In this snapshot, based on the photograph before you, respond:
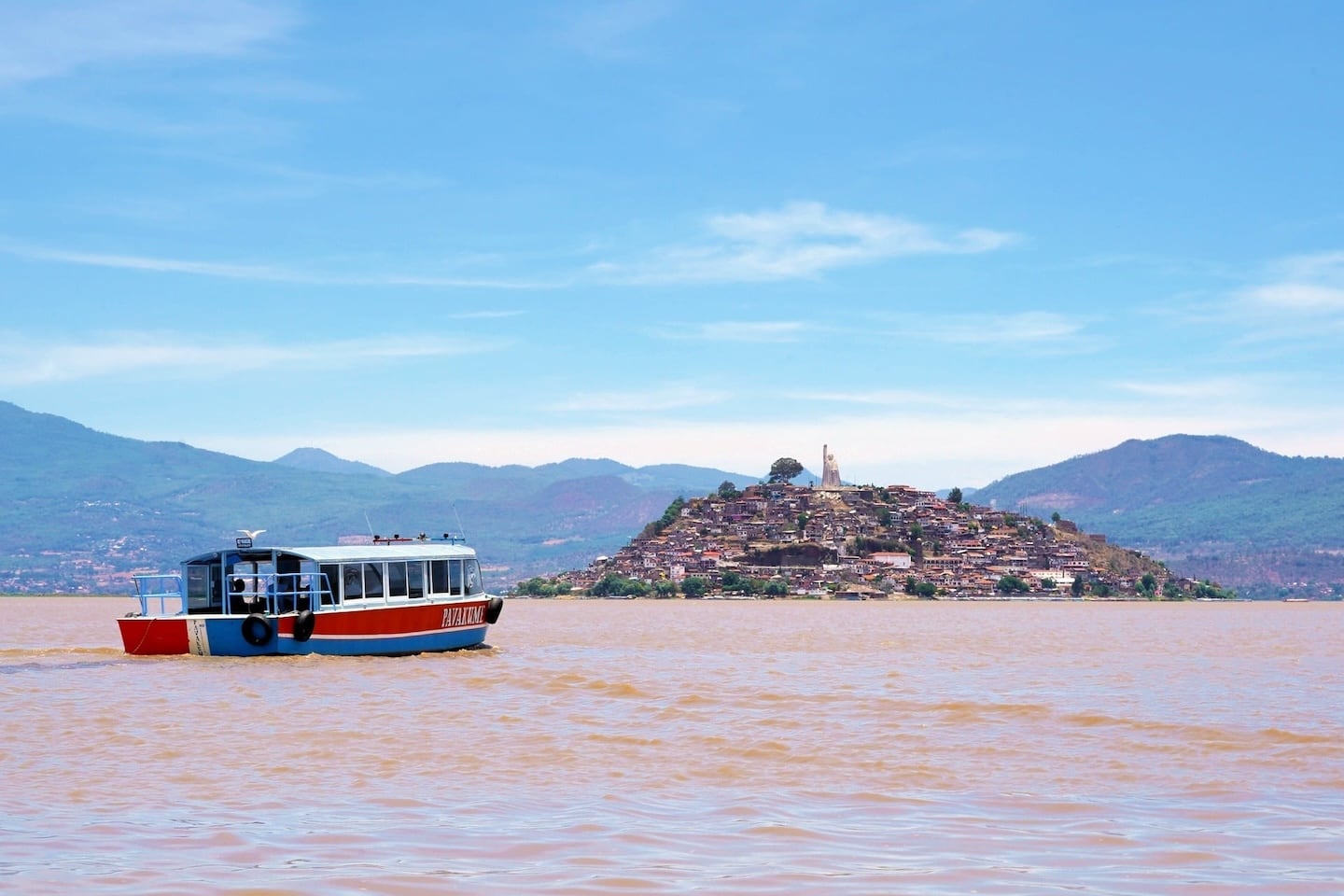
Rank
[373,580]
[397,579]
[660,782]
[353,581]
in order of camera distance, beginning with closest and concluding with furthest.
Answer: [660,782]
[353,581]
[373,580]
[397,579]

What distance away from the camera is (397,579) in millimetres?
44344

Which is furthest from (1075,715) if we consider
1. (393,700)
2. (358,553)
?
(358,553)

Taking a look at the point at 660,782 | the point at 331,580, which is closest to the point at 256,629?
the point at 331,580

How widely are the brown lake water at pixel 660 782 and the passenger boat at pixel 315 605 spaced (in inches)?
71.7

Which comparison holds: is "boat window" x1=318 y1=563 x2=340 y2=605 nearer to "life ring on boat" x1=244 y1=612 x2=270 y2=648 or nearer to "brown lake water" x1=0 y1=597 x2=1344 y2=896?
"life ring on boat" x1=244 y1=612 x2=270 y2=648

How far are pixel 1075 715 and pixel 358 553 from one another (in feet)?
73.3

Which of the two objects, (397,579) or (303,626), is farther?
(397,579)

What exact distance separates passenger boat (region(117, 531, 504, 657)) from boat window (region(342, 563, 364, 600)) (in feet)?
0.09

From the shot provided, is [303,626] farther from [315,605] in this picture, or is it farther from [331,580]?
[331,580]

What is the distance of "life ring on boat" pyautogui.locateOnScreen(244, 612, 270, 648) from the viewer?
41531 millimetres

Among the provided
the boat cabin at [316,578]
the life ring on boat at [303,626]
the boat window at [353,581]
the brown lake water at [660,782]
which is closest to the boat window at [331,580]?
the boat cabin at [316,578]

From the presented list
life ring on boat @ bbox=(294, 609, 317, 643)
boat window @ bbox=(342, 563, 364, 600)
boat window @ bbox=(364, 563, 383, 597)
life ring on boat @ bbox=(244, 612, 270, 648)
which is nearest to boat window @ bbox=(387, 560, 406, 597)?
boat window @ bbox=(364, 563, 383, 597)

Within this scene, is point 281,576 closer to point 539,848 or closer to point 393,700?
point 393,700

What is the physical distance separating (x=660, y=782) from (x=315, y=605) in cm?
2457
